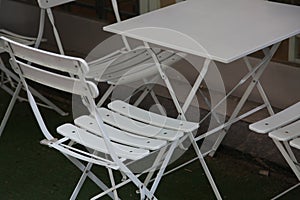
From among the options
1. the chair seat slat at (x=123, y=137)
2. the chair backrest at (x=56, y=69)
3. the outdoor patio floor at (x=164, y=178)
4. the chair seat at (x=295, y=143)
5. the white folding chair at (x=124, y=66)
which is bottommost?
the outdoor patio floor at (x=164, y=178)

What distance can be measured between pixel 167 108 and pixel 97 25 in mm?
978

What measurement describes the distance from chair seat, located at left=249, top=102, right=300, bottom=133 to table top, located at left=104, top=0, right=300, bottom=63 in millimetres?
319

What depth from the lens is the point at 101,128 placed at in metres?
2.79

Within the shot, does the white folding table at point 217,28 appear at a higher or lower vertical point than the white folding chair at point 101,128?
higher

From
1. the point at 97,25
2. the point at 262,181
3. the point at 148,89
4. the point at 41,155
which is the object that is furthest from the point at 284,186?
the point at 97,25

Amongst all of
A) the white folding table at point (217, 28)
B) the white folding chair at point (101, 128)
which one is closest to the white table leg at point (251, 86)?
the white folding table at point (217, 28)

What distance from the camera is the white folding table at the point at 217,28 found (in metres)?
3.05

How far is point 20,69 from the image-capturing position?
117 inches

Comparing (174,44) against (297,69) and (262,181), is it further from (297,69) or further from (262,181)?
(297,69)

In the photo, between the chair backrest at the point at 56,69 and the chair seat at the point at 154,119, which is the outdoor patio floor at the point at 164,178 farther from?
the chair backrest at the point at 56,69

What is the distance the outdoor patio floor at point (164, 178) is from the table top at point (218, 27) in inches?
35.4

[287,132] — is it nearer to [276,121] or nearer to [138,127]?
[276,121]

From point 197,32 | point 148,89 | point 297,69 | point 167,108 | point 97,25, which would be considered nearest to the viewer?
point 197,32

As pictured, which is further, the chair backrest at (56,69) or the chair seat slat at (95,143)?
the chair seat slat at (95,143)
